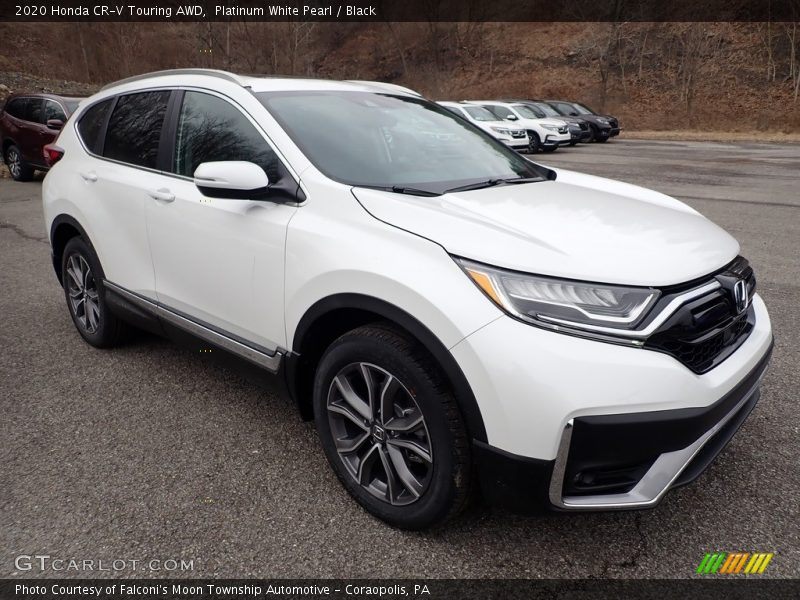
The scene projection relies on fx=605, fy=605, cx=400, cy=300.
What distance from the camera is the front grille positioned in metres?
1.98

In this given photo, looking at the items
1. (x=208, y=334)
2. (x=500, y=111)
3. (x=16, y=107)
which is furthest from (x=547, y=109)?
(x=208, y=334)

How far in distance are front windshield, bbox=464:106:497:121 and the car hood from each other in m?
18.3

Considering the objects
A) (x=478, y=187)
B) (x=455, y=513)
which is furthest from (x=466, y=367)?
(x=478, y=187)

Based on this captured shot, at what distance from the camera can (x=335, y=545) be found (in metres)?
2.34

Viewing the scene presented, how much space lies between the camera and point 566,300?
1.97m

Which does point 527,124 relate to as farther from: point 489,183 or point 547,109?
point 489,183

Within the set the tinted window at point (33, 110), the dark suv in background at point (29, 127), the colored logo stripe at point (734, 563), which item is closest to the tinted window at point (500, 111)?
the dark suv in background at point (29, 127)

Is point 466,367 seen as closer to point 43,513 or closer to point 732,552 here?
point 732,552

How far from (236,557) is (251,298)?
1082mm

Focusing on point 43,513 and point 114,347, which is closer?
point 43,513
